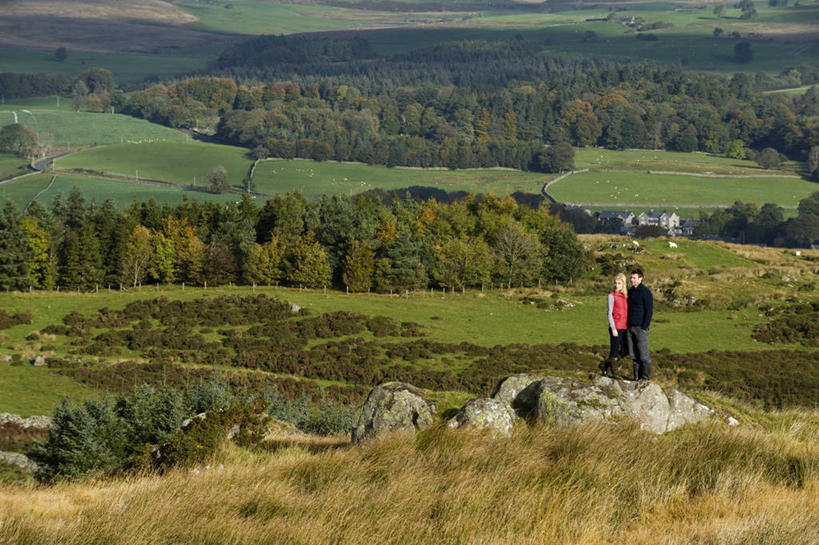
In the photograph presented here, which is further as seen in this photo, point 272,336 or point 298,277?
point 298,277

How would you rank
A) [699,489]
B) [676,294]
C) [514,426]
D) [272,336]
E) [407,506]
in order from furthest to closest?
[676,294] → [272,336] → [514,426] → [699,489] → [407,506]

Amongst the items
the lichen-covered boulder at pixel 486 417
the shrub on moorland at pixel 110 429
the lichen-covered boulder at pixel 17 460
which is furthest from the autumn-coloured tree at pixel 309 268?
the lichen-covered boulder at pixel 486 417

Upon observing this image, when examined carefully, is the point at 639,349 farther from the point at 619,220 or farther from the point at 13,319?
the point at 619,220

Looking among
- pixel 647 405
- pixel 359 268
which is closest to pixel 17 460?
pixel 647 405

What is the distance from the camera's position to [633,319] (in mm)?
18312

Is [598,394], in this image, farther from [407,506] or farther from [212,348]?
[212,348]

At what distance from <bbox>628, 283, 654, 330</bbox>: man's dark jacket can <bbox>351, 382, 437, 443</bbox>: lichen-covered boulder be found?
500 centimetres

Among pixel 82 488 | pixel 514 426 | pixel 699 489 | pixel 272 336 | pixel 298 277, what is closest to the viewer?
pixel 699 489

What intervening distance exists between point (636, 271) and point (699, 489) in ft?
23.8

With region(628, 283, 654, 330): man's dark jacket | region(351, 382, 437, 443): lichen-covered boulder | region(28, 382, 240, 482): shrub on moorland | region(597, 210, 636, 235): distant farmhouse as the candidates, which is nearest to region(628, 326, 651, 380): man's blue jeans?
region(628, 283, 654, 330): man's dark jacket

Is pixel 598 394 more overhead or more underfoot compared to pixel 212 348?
more overhead

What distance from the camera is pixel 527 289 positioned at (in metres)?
91.0

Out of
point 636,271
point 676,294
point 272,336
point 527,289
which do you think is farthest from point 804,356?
point 636,271

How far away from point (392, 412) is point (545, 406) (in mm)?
3254
